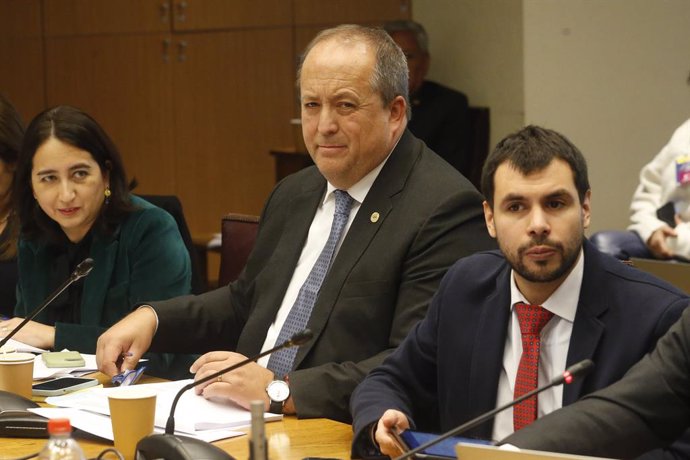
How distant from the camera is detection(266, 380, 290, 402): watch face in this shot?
92.4 inches

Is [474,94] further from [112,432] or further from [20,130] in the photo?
[112,432]

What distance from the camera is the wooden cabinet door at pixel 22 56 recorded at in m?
7.25

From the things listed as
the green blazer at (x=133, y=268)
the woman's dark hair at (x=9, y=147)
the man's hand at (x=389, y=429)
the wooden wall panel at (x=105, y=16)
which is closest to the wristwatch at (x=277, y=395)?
the man's hand at (x=389, y=429)

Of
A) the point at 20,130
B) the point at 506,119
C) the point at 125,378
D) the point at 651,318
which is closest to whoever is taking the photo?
the point at 651,318

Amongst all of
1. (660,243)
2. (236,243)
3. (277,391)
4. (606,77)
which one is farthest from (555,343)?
(606,77)

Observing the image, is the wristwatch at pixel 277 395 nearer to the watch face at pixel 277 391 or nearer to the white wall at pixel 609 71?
the watch face at pixel 277 391

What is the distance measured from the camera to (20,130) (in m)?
3.98

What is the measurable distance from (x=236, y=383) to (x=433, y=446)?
25.7 inches

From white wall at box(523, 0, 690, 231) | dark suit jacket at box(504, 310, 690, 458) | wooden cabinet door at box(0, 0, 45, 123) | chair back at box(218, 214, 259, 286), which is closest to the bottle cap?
dark suit jacket at box(504, 310, 690, 458)

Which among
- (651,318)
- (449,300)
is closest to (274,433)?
(449,300)

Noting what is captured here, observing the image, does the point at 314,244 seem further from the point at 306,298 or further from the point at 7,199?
the point at 7,199

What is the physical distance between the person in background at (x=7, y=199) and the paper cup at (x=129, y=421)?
1.93 metres

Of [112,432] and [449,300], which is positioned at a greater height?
[449,300]

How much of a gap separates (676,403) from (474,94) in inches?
182
